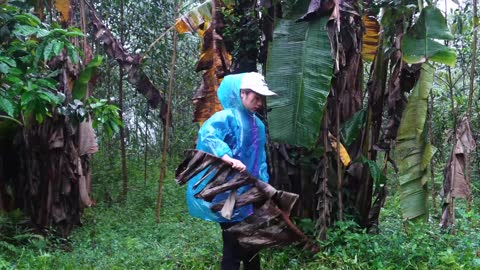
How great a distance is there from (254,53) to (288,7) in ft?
2.97

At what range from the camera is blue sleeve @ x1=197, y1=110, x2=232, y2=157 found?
3576 millimetres

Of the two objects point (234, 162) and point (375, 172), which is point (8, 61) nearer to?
point (234, 162)

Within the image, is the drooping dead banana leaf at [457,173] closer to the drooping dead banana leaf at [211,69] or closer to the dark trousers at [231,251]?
the dark trousers at [231,251]

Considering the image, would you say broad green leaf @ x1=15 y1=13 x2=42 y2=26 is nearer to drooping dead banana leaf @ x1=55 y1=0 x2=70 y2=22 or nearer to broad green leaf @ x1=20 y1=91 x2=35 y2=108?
broad green leaf @ x1=20 y1=91 x2=35 y2=108

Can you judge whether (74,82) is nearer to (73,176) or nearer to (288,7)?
(73,176)

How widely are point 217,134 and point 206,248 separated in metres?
2.03

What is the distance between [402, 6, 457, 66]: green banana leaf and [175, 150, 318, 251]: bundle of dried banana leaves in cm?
144

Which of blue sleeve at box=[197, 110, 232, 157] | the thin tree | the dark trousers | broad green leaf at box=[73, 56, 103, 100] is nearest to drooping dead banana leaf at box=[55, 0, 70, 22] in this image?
broad green leaf at box=[73, 56, 103, 100]

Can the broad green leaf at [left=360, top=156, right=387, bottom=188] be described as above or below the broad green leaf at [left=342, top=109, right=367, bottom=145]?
below

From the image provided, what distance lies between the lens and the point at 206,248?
537cm

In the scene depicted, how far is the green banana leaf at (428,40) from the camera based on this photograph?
14.0ft

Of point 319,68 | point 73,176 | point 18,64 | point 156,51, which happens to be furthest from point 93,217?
point 319,68

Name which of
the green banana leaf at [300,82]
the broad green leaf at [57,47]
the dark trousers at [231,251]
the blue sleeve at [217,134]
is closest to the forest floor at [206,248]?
the dark trousers at [231,251]

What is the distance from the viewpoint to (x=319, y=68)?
162 inches
